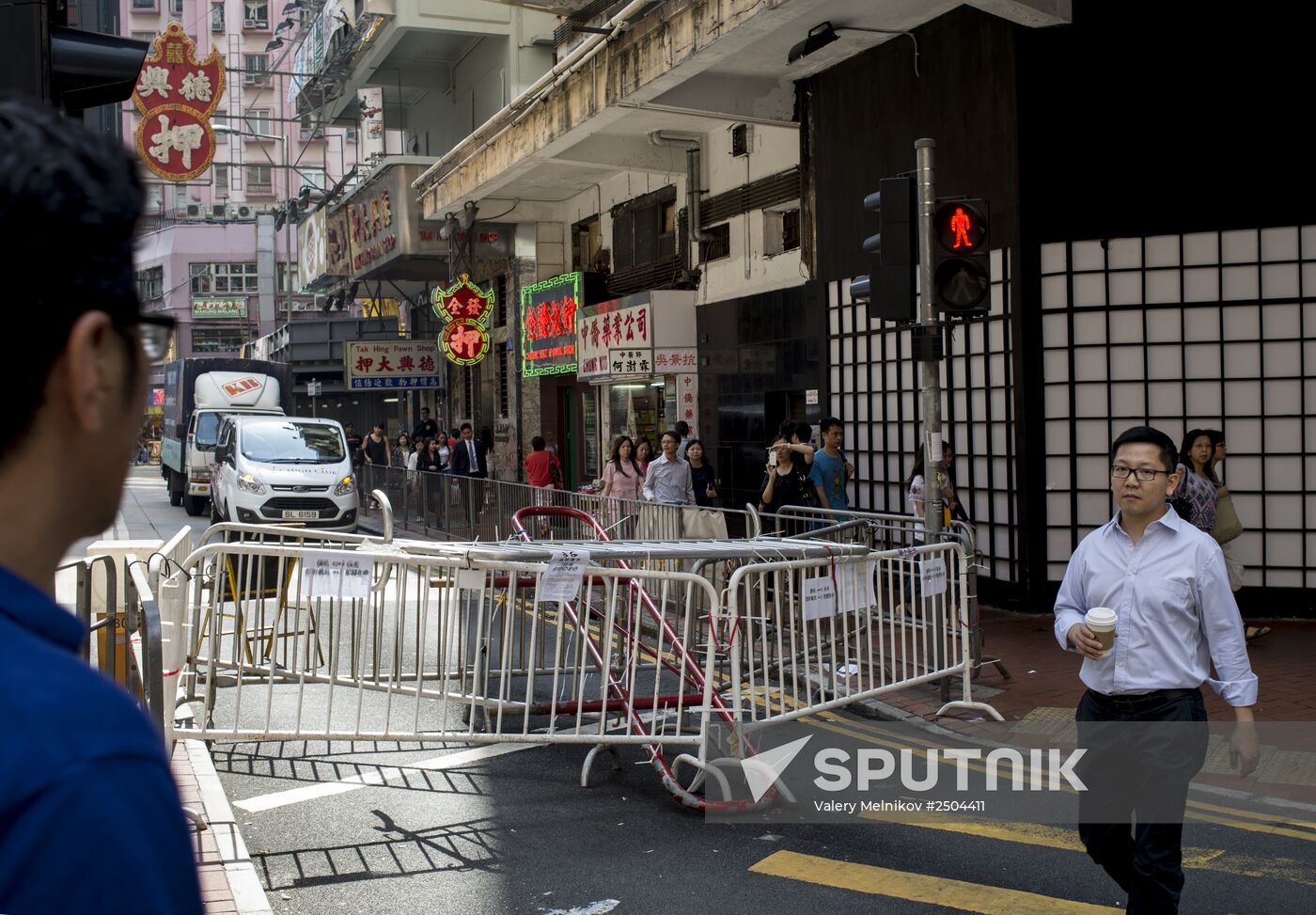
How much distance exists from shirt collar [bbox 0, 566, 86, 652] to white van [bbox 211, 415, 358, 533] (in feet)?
67.1

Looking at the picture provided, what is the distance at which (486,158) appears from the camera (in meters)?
22.6

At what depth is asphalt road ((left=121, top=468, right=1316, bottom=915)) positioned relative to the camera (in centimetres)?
527

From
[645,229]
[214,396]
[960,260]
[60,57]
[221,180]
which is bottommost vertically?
[214,396]

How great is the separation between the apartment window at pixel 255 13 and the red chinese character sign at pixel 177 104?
52846mm

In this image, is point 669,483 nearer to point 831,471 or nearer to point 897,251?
point 831,471

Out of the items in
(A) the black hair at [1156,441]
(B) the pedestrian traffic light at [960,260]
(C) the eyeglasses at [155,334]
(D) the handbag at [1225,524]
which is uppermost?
(B) the pedestrian traffic light at [960,260]

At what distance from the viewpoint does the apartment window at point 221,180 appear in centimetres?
7382

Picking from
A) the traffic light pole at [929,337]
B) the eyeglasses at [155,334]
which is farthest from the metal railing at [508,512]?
the eyeglasses at [155,334]

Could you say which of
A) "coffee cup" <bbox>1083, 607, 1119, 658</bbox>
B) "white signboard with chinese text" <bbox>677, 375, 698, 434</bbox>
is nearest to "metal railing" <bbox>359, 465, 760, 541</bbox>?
"white signboard with chinese text" <bbox>677, 375, 698, 434</bbox>

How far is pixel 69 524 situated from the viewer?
1118 millimetres

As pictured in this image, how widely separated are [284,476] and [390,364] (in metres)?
11.8

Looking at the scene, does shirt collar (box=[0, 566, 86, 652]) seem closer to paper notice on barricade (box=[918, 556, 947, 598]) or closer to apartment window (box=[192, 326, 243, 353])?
paper notice on barricade (box=[918, 556, 947, 598])

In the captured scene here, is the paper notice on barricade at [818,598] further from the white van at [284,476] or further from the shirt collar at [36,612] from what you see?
the white van at [284,476]

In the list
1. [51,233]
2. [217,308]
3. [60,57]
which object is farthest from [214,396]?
[217,308]
